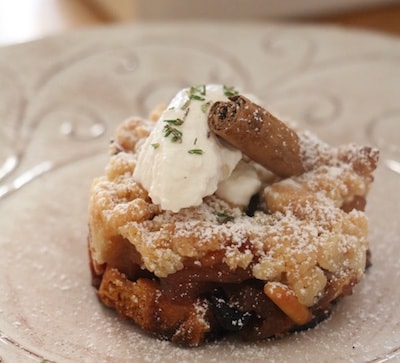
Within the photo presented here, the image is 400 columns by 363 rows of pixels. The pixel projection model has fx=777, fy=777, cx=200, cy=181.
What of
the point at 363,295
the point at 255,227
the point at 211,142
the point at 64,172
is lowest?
the point at 64,172

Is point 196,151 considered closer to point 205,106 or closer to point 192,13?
point 205,106

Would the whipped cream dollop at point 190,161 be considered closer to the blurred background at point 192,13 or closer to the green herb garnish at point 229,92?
the green herb garnish at point 229,92

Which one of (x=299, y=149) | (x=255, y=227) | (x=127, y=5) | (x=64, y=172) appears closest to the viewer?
(x=255, y=227)

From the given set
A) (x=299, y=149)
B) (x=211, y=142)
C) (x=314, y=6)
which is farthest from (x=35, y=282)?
(x=314, y=6)

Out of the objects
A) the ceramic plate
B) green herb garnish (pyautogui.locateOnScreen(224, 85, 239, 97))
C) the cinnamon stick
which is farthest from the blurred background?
the cinnamon stick

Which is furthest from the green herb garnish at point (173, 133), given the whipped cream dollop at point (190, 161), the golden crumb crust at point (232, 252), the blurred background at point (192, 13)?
the blurred background at point (192, 13)

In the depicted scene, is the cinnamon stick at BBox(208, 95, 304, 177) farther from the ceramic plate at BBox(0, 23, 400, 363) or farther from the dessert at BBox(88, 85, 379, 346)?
the ceramic plate at BBox(0, 23, 400, 363)

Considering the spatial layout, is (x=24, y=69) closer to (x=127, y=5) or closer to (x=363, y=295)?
(x=127, y=5)
